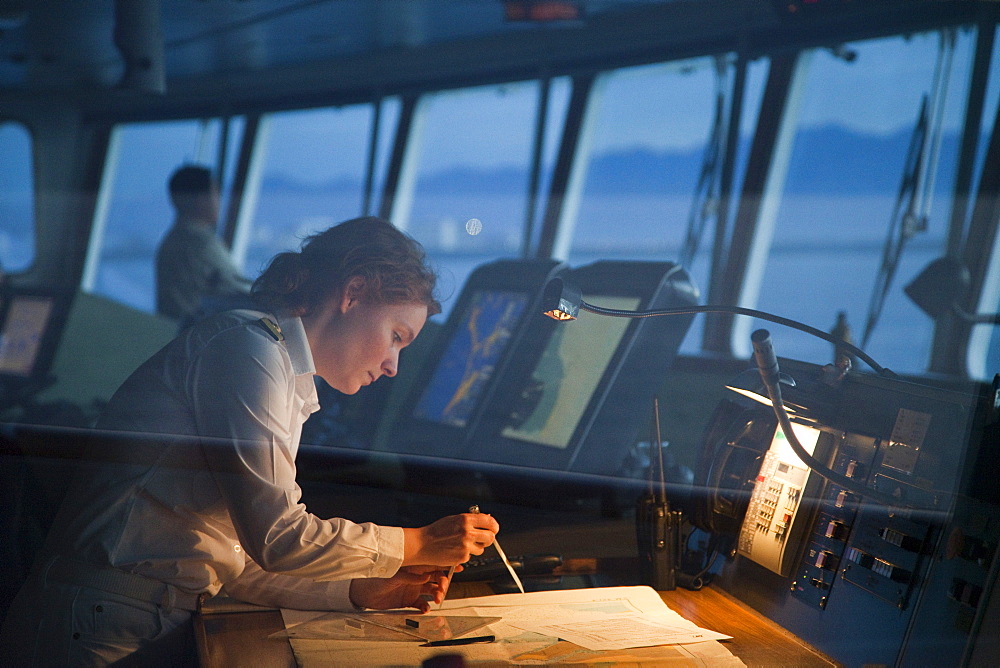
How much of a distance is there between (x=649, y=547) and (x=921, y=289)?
1.69m

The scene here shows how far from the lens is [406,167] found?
2.58 meters

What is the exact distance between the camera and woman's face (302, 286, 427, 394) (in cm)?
102

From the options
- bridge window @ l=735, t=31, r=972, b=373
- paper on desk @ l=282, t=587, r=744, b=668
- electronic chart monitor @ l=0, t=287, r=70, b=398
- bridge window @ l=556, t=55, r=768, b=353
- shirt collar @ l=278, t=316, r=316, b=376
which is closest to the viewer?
paper on desk @ l=282, t=587, r=744, b=668

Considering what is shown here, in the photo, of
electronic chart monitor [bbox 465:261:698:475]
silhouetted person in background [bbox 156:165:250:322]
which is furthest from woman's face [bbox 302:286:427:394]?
silhouetted person in background [bbox 156:165:250:322]

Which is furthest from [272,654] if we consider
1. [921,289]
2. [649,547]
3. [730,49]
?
[730,49]

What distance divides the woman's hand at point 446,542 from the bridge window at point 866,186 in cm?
131

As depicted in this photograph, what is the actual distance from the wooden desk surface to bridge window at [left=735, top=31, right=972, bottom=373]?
42.3 inches

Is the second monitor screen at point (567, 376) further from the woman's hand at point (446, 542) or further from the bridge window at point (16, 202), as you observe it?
the bridge window at point (16, 202)

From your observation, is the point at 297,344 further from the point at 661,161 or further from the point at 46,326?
the point at 661,161

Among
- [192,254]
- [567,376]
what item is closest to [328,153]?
[192,254]

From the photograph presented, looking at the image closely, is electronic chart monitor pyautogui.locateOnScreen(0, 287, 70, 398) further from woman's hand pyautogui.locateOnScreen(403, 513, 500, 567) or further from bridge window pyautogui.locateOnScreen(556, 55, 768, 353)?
woman's hand pyautogui.locateOnScreen(403, 513, 500, 567)

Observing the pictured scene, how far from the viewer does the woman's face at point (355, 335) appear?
1.02m

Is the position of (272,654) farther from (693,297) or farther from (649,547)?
(693,297)

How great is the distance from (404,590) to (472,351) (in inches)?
33.4
